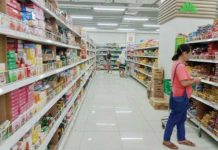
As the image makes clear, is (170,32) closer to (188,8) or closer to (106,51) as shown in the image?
(188,8)

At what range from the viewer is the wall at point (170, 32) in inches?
216

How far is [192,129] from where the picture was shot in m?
4.43

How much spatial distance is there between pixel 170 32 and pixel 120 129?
3120 millimetres

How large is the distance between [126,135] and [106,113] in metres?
1.50

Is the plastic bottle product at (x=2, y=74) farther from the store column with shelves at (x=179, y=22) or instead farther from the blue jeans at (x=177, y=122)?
the store column with shelves at (x=179, y=22)

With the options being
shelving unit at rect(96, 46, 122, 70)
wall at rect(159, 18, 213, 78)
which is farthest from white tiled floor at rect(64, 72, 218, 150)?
shelving unit at rect(96, 46, 122, 70)

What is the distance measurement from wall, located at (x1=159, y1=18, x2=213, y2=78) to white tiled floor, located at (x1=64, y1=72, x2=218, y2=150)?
1421 mm

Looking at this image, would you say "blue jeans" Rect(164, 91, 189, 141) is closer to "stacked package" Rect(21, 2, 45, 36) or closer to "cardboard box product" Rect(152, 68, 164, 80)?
"stacked package" Rect(21, 2, 45, 36)

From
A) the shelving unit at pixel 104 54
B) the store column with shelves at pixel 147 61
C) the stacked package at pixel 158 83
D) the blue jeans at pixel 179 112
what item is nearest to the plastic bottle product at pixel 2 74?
the blue jeans at pixel 179 112

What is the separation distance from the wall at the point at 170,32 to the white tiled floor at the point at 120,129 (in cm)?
142

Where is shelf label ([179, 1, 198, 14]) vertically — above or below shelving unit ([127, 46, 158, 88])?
above

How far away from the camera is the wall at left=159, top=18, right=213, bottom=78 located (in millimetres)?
5492

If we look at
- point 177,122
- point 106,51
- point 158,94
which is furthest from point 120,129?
point 106,51

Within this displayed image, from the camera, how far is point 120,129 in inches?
171
